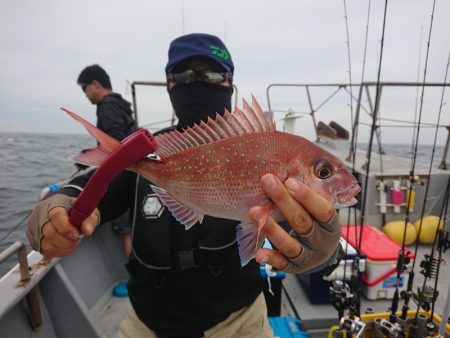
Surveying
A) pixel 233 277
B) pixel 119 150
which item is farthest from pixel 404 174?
pixel 119 150

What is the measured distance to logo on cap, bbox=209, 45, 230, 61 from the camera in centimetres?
204

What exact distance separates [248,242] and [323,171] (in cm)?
49

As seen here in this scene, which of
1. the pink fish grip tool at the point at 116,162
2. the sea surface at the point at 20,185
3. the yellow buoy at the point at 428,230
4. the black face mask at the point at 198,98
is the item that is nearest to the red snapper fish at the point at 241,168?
the pink fish grip tool at the point at 116,162

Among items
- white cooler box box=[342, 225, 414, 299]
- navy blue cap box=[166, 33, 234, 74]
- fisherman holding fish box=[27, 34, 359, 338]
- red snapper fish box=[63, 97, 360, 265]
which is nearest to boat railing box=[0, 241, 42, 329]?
fisherman holding fish box=[27, 34, 359, 338]

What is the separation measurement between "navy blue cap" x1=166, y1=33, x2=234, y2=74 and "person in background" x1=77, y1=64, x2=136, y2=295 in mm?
2259

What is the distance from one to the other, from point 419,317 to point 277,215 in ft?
6.50

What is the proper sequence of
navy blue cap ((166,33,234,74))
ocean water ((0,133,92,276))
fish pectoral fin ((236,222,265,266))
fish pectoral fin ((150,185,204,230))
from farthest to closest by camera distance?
1. ocean water ((0,133,92,276))
2. navy blue cap ((166,33,234,74))
3. fish pectoral fin ((150,185,204,230))
4. fish pectoral fin ((236,222,265,266))

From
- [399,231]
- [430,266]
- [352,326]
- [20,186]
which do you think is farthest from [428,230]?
[20,186]

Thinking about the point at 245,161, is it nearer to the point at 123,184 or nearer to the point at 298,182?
the point at 298,182

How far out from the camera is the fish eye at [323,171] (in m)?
1.40

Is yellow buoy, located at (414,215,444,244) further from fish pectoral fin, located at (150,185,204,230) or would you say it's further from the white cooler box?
fish pectoral fin, located at (150,185,204,230)

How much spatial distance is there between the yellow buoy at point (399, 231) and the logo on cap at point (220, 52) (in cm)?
467

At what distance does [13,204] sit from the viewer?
994 centimetres

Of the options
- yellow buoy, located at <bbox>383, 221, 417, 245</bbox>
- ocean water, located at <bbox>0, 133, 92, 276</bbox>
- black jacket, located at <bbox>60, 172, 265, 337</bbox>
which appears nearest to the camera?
black jacket, located at <bbox>60, 172, 265, 337</bbox>
